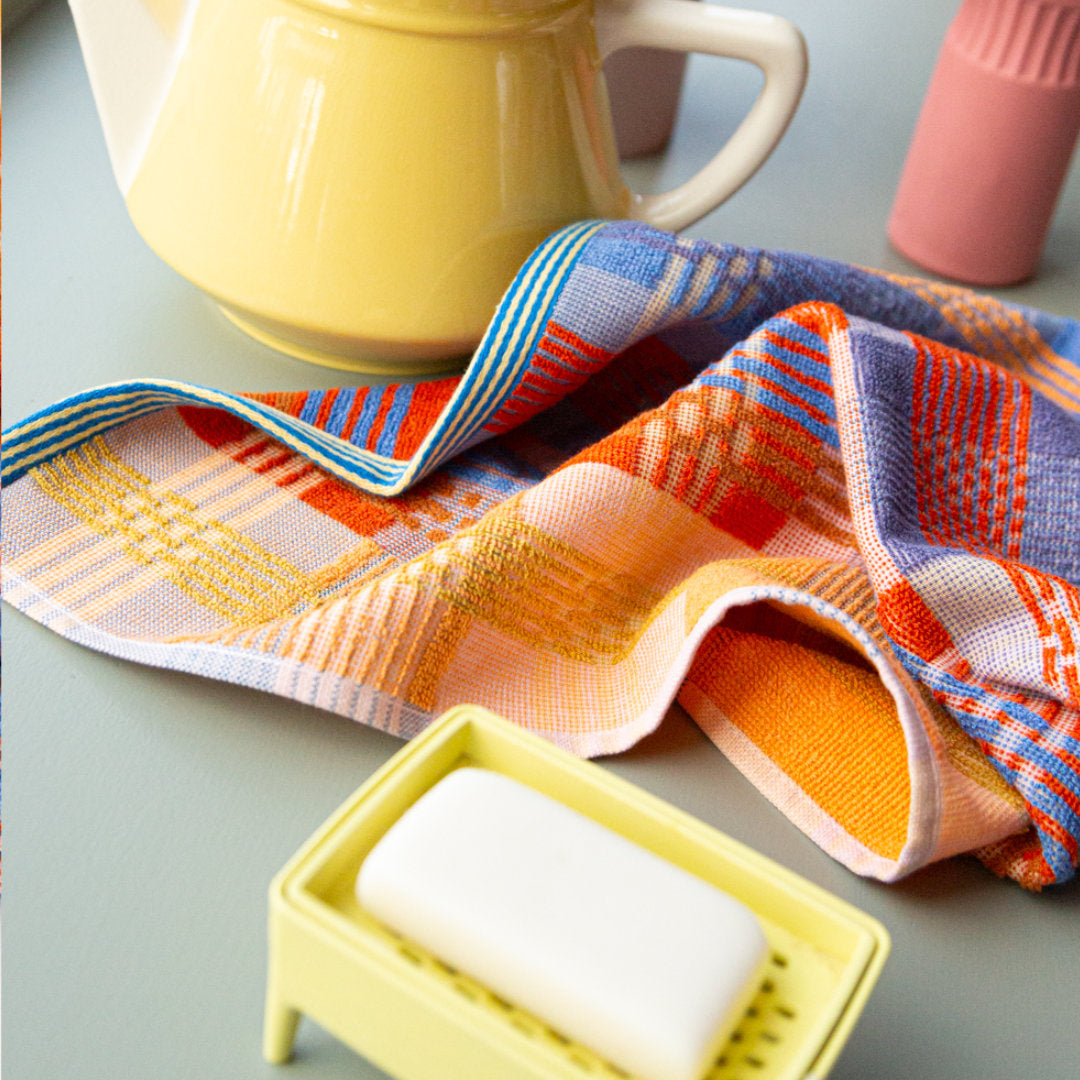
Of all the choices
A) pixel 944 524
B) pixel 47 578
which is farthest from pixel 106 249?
pixel 944 524

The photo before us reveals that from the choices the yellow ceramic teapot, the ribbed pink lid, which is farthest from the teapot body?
the ribbed pink lid

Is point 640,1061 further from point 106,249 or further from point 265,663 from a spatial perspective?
point 106,249

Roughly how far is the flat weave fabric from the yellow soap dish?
0.20 ft

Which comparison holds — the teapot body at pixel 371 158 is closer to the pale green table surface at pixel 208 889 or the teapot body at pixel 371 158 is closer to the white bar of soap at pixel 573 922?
the pale green table surface at pixel 208 889

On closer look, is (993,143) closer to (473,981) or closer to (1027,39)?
(1027,39)

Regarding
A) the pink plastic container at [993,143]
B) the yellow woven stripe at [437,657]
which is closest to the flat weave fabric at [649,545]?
the yellow woven stripe at [437,657]

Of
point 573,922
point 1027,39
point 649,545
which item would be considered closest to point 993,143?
point 1027,39

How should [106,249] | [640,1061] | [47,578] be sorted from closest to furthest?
1. [640,1061]
2. [47,578]
3. [106,249]

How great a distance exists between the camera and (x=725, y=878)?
0.21m

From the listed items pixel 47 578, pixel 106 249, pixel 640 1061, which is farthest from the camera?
pixel 106 249

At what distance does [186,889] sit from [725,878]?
0.11 m

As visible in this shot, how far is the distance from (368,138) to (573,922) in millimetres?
214

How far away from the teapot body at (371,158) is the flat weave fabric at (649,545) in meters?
0.02

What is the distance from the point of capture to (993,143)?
444mm
